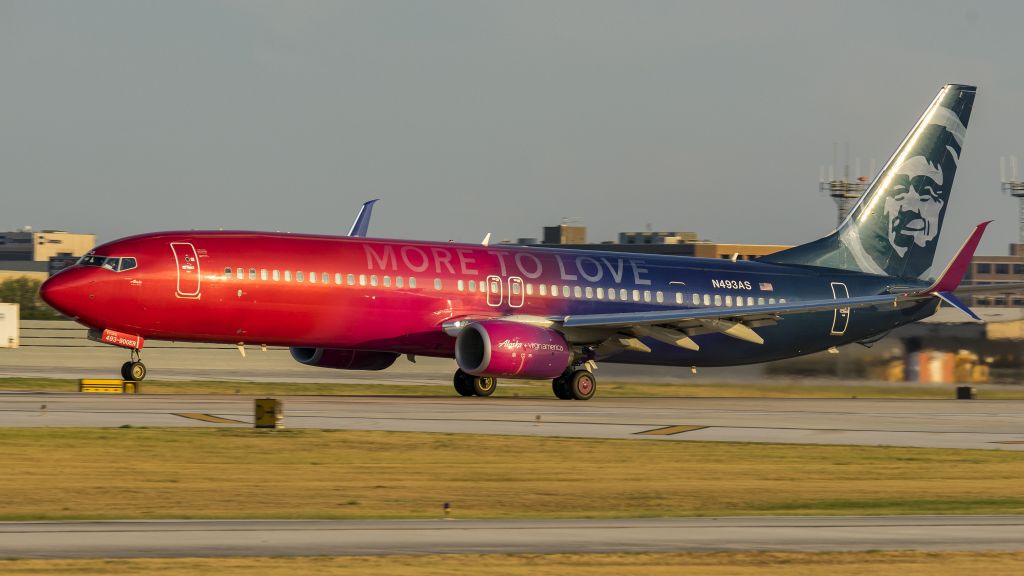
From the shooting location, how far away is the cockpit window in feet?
123

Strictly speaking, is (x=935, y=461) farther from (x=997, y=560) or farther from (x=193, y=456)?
(x=193, y=456)

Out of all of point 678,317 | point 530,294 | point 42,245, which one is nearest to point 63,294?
point 530,294

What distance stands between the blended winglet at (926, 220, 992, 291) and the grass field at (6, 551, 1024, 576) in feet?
91.6

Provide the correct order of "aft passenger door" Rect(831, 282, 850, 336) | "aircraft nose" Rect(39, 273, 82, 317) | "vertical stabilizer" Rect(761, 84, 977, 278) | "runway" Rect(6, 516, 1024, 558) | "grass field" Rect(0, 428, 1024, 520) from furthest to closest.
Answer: "vertical stabilizer" Rect(761, 84, 977, 278), "aft passenger door" Rect(831, 282, 850, 336), "aircraft nose" Rect(39, 273, 82, 317), "grass field" Rect(0, 428, 1024, 520), "runway" Rect(6, 516, 1024, 558)

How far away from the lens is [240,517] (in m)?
18.4

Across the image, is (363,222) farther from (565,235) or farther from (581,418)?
(565,235)

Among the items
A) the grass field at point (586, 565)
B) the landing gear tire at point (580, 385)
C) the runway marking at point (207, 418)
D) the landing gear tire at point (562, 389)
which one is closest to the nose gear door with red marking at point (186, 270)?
the runway marking at point (207, 418)

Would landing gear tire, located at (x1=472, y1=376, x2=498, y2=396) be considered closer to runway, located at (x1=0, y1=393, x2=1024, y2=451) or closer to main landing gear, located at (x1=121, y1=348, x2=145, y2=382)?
runway, located at (x1=0, y1=393, x2=1024, y2=451)

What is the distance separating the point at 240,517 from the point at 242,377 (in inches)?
1830

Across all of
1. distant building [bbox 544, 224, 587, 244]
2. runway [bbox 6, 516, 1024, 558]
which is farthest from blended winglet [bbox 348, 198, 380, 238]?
distant building [bbox 544, 224, 587, 244]

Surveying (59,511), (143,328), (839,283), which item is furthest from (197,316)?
(839,283)

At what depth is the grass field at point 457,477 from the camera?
1988cm

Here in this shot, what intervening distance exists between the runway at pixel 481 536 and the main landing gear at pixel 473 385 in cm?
2522

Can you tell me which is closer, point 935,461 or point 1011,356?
point 935,461
